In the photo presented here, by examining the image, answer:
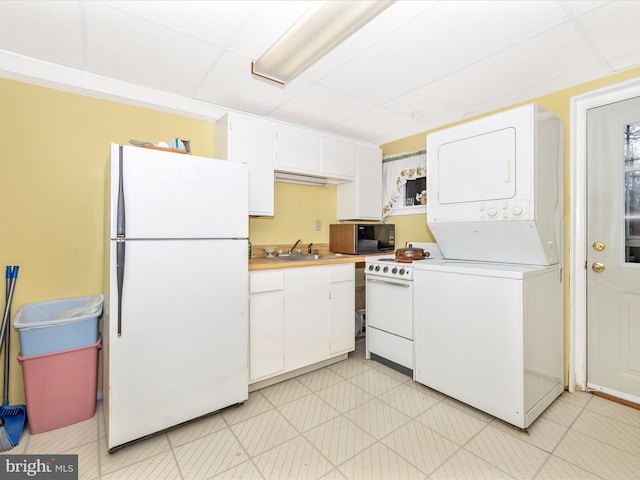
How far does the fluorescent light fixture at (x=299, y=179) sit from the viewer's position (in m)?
3.24

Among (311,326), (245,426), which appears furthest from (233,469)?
(311,326)

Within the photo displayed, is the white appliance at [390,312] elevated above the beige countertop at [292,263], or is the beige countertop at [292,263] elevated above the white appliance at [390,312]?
the beige countertop at [292,263]

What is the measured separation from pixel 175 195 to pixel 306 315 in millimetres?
1456

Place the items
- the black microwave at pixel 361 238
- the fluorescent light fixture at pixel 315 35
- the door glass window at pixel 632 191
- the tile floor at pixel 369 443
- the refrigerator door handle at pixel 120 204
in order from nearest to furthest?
the fluorescent light fixture at pixel 315 35, the tile floor at pixel 369 443, the refrigerator door handle at pixel 120 204, the door glass window at pixel 632 191, the black microwave at pixel 361 238

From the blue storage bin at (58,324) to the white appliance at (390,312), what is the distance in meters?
2.22

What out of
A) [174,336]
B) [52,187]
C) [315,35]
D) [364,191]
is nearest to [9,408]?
[174,336]

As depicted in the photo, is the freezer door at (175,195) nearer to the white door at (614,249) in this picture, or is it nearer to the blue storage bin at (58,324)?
the blue storage bin at (58,324)

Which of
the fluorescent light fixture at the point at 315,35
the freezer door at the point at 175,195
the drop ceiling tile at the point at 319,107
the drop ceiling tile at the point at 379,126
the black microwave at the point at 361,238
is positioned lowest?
the black microwave at the point at 361,238

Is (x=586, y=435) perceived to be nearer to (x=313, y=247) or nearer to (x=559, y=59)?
(x=559, y=59)

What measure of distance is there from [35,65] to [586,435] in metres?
4.25

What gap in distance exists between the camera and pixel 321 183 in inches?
142

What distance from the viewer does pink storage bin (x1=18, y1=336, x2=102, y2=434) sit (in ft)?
6.33

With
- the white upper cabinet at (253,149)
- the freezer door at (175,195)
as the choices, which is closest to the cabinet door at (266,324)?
the freezer door at (175,195)

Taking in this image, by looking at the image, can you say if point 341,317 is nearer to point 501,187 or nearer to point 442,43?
point 501,187
